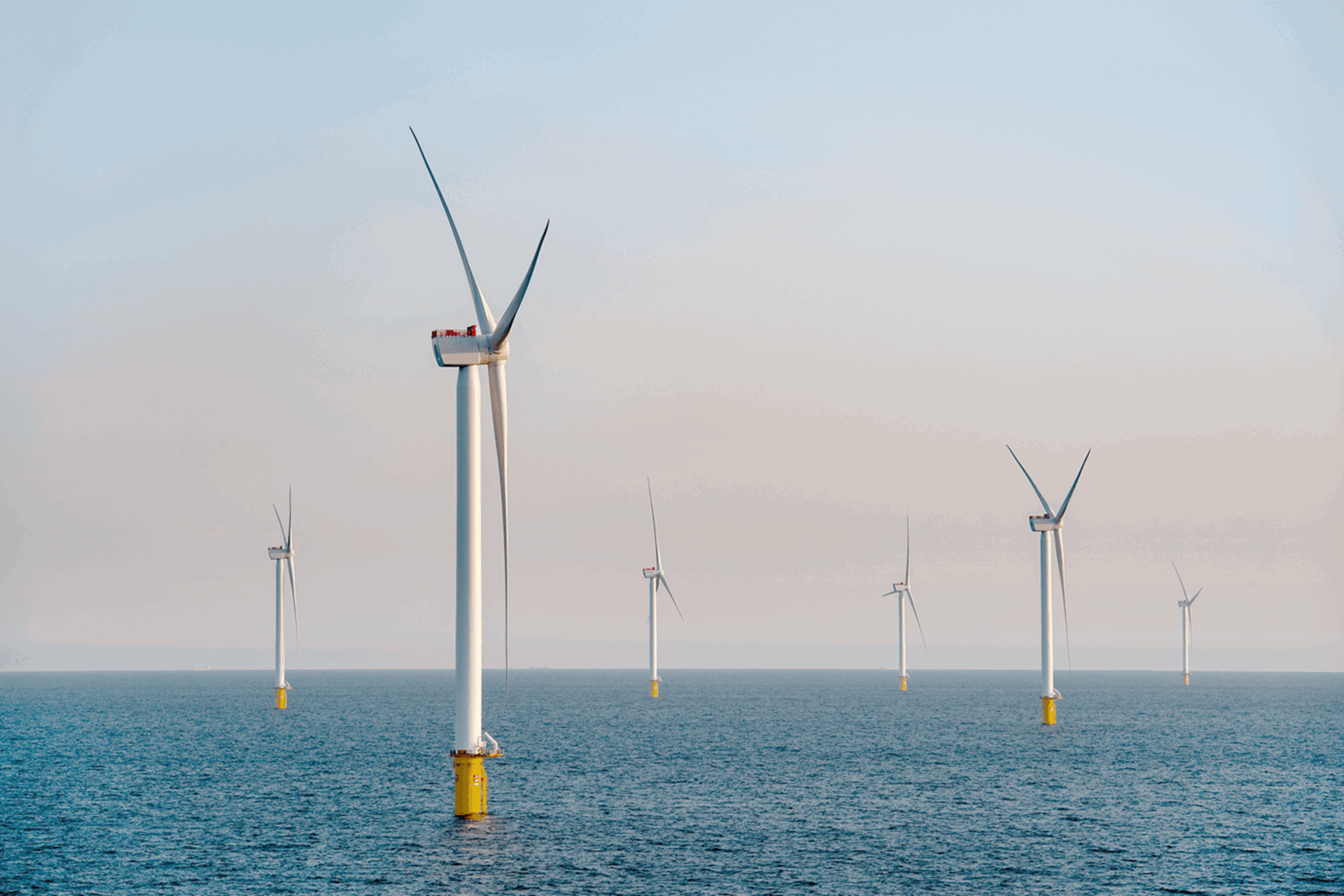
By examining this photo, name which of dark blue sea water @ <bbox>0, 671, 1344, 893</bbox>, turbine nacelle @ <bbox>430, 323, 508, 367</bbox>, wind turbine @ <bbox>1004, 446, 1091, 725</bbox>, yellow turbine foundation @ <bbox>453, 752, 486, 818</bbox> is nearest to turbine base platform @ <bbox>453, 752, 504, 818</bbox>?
yellow turbine foundation @ <bbox>453, 752, 486, 818</bbox>

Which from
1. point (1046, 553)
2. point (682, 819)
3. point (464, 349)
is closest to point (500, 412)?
point (464, 349)

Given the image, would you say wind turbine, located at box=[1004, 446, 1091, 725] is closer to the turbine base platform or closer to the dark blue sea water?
the dark blue sea water

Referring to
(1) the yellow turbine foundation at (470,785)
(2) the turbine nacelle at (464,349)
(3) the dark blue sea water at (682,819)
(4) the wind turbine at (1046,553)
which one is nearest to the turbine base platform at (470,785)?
(1) the yellow turbine foundation at (470,785)

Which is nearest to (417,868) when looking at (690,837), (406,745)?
(690,837)

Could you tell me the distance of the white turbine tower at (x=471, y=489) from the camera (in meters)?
67.3

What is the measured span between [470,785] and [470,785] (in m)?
0.09

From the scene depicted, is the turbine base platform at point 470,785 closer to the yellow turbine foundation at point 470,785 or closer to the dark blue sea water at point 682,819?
the yellow turbine foundation at point 470,785

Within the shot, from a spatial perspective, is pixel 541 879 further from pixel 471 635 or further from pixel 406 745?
pixel 406 745

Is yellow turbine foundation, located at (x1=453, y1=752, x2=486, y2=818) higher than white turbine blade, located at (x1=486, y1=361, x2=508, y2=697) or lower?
lower

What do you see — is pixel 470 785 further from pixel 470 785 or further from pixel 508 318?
pixel 508 318

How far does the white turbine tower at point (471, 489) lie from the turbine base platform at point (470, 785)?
0.04 meters

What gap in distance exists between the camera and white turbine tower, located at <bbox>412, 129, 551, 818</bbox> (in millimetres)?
67312

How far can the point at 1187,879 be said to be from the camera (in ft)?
195

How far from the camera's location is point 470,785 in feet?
230
